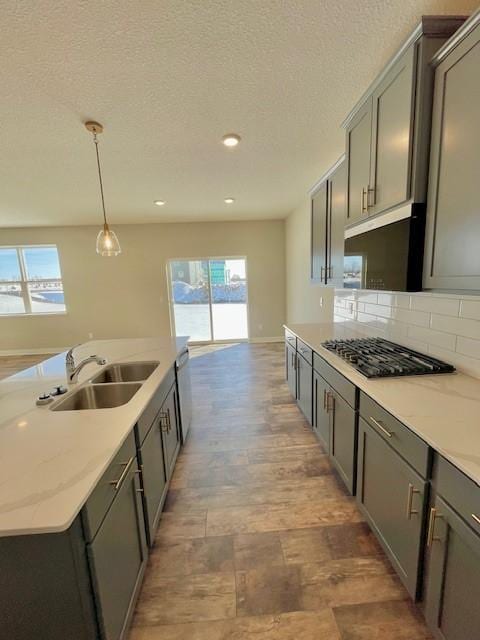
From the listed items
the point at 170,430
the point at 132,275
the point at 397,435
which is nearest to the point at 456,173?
the point at 397,435

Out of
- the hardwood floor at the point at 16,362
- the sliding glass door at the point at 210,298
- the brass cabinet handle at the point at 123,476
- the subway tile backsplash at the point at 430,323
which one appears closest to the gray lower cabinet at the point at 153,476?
the brass cabinet handle at the point at 123,476

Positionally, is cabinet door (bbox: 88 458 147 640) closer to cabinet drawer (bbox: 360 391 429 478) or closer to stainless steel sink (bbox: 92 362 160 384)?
stainless steel sink (bbox: 92 362 160 384)

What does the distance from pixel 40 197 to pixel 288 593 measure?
16.0 feet

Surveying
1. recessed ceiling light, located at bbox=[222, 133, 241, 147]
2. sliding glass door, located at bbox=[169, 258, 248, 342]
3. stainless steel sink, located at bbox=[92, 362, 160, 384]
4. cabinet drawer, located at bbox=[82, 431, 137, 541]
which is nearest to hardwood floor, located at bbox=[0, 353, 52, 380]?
sliding glass door, located at bbox=[169, 258, 248, 342]

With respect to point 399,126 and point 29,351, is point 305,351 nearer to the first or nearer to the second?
point 399,126

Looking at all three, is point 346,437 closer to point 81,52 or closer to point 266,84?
point 266,84

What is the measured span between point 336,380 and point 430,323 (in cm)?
71

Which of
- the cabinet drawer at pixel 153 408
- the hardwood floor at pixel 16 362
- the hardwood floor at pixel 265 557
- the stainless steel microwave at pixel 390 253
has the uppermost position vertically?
the stainless steel microwave at pixel 390 253

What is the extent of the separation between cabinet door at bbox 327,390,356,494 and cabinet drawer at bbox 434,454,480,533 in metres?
0.63

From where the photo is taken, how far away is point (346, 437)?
68.1 inches

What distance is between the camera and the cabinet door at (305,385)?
248 cm

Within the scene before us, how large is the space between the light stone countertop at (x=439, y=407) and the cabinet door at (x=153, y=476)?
1207 millimetres

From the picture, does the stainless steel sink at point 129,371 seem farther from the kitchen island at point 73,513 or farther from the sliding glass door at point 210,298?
the sliding glass door at point 210,298

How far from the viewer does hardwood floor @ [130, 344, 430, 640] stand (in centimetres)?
119
